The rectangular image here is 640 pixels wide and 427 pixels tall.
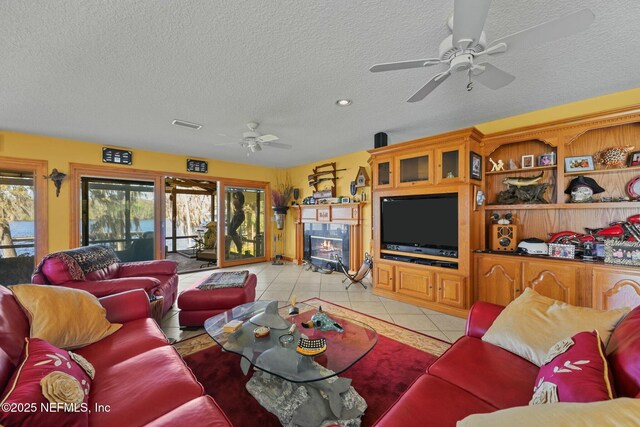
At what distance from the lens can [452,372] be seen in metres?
1.29

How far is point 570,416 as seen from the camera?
620mm

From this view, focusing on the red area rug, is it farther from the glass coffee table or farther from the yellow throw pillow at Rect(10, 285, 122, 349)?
the yellow throw pillow at Rect(10, 285, 122, 349)

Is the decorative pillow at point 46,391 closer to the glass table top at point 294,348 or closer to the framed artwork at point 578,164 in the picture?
the glass table top at point 294,348

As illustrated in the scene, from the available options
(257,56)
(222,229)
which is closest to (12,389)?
(257,56)

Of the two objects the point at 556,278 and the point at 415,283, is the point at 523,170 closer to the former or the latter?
the point at 556,278

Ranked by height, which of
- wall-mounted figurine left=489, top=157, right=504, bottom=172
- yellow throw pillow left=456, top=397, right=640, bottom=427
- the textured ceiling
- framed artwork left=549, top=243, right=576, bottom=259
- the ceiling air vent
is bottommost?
yellow throw pillow left=456, top=397, right=640, bottom=427

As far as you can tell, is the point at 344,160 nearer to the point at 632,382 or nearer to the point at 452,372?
the point at 452,372

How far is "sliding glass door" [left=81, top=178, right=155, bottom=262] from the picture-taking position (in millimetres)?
4539

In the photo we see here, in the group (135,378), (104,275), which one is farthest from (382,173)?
(104,275)

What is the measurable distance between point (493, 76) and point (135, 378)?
2.94 metres

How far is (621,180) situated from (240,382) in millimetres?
4172

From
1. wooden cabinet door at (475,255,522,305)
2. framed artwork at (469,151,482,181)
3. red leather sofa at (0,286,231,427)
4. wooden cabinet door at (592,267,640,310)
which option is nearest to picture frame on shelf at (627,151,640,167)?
wooden cabinet door at (592,267,640,310)

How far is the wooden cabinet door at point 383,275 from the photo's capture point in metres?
3.69

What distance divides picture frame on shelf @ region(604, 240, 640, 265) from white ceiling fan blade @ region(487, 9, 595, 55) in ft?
7.13
